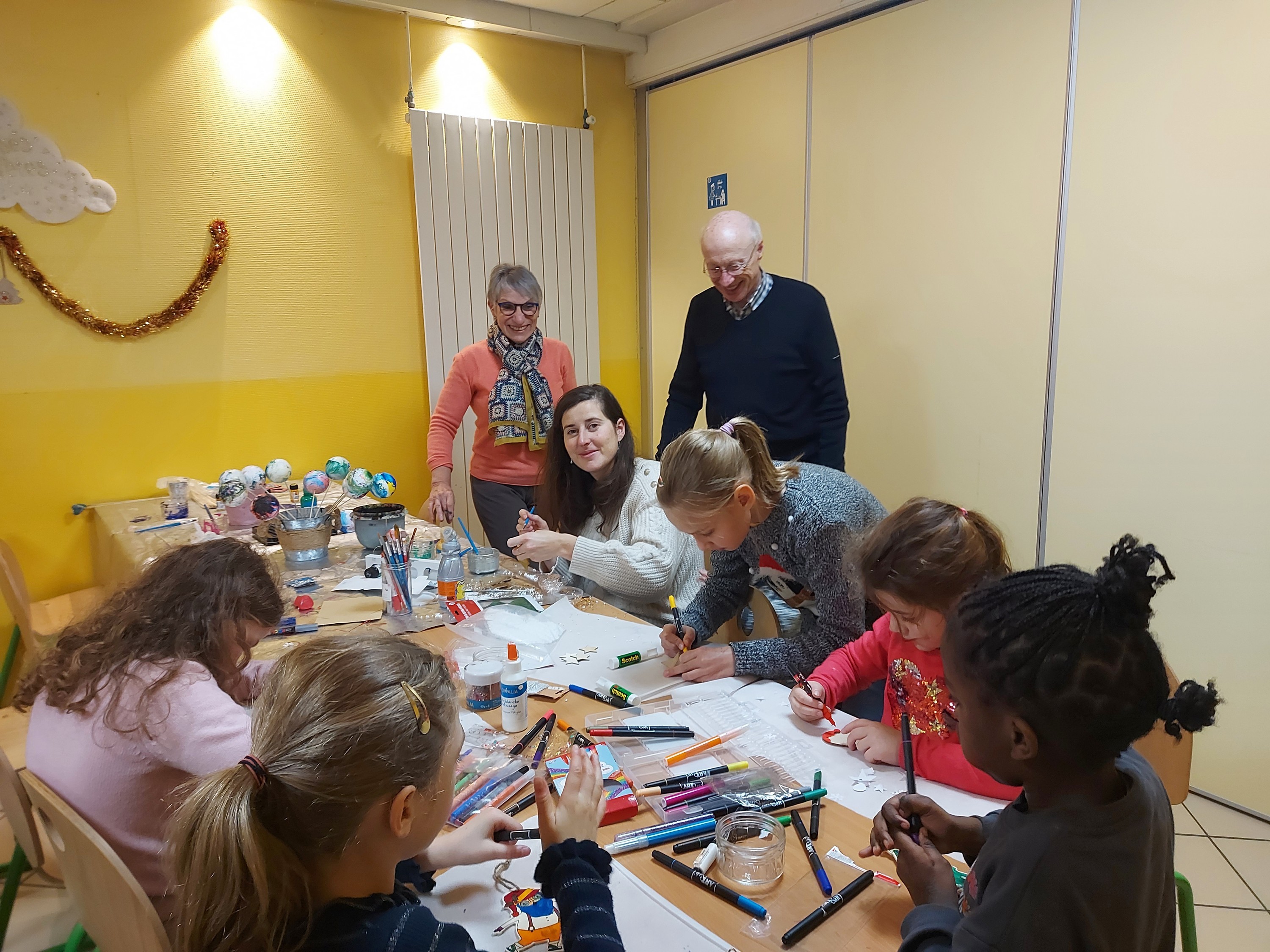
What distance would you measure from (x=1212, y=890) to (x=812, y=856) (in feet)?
5.59

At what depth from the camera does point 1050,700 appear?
77 cm

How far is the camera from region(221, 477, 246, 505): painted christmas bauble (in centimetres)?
266

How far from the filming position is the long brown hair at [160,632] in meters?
1.14

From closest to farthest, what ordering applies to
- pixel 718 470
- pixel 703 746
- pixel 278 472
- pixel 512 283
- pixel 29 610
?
pixel 703 746
pixel 718 470
pixel 29 610
pixel 278 472
pixel 512 283

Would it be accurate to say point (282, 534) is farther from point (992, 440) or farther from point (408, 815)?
point (992, 440)

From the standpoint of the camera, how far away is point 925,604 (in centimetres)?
126

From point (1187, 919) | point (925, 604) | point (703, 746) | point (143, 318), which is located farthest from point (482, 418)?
point (1187, 919)

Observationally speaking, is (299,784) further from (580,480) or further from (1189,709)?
(580,480)

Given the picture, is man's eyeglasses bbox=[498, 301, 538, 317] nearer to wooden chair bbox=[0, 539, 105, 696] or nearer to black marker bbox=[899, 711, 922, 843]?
wooden chair bbox=[0, 539, 105, 696]

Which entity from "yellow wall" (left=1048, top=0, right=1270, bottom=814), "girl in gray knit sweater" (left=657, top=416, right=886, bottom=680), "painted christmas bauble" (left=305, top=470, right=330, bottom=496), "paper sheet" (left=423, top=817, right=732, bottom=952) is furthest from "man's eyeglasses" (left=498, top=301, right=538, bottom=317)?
"paper sheet" (left=423, top=817, right=732, bottom=952)

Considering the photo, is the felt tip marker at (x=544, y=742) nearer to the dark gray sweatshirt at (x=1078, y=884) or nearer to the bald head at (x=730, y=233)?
the dark gray sweatshirt at (x=1078, y=884)

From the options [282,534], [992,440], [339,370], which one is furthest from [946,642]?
[339,370]

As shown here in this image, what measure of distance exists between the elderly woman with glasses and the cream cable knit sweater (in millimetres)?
919

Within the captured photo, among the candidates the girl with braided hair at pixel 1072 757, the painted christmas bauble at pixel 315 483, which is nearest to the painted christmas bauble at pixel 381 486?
the painted christmas bauble at pixel 315 483
